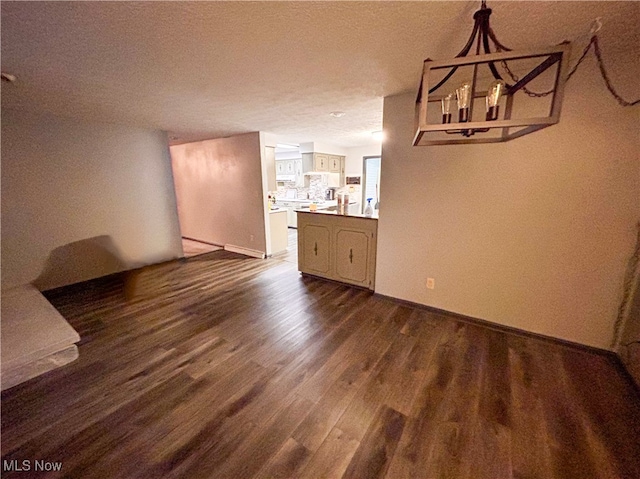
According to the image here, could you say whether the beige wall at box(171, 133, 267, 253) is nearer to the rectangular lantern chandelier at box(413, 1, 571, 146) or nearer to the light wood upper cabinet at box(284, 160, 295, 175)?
the light wood upper cabinet at box(284, 160, 295, 175)

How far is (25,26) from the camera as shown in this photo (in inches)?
56.4

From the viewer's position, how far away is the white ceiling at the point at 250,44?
4.42ft

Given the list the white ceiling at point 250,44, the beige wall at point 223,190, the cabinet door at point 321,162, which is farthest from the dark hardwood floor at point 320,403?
the cabinet door at point 321,162

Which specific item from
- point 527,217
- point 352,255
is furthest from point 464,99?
point 352,255

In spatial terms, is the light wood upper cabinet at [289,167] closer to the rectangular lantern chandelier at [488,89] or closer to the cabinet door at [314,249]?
the cabinet door at [314,249]

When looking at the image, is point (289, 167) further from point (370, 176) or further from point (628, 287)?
point (628, 287)

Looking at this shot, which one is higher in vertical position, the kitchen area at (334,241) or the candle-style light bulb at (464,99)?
the candle-style light bulb at (464,99)

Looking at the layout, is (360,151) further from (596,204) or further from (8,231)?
(8,231)

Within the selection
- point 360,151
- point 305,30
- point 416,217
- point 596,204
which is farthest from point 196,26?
point 360,151

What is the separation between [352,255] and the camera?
3438mm

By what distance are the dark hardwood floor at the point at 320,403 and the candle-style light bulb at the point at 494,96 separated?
5.85 ft

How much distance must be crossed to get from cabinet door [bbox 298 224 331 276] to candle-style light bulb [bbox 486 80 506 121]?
8.41ft

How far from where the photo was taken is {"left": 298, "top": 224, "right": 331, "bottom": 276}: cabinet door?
3.68 metres

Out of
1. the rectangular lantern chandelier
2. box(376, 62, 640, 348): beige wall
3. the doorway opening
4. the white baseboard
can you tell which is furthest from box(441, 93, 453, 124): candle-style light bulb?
the doorway opening
